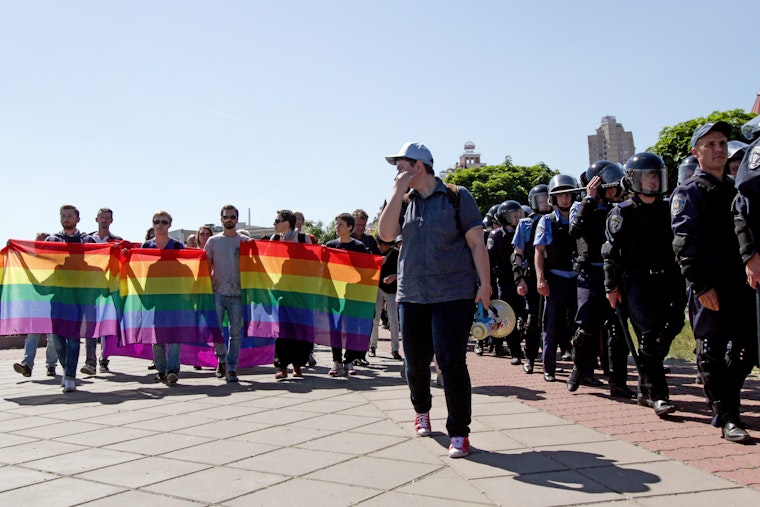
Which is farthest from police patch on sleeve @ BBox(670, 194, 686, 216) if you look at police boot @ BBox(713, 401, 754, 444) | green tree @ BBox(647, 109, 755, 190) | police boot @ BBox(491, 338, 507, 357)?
green tree @ BBox(647, 109, 755, 190)

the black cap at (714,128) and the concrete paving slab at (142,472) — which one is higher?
the black cap at (714,128)

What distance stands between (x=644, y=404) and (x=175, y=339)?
551 cm

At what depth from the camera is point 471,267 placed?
5035 millimetres

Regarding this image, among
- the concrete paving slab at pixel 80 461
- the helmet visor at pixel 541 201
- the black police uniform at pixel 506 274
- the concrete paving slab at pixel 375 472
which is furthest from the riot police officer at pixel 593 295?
the concrete paving slab at pixel 80 461

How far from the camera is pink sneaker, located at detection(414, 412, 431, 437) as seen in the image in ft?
17.4

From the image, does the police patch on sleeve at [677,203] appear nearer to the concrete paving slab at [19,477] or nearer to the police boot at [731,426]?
the police boot at [731,426]

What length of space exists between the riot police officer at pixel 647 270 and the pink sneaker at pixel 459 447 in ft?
6.61

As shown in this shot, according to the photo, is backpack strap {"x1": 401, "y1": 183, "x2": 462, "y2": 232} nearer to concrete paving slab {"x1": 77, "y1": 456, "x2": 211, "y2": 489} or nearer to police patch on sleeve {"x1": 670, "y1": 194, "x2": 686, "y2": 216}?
police patch on sleeve {"x1": 670, "y1": 194, "x2": 686, "y2": 216}

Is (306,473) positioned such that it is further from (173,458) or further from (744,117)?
(744,117)

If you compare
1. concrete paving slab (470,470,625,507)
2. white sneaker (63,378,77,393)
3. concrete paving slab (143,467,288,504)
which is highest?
concrete paving slab (470,470,625,507)

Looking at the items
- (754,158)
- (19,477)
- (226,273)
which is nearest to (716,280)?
(754,158)

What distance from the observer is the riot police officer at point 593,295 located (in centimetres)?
701

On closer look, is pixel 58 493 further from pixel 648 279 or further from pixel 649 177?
pixel 649 177

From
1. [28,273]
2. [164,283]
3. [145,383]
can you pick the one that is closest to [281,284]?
[164,283]
